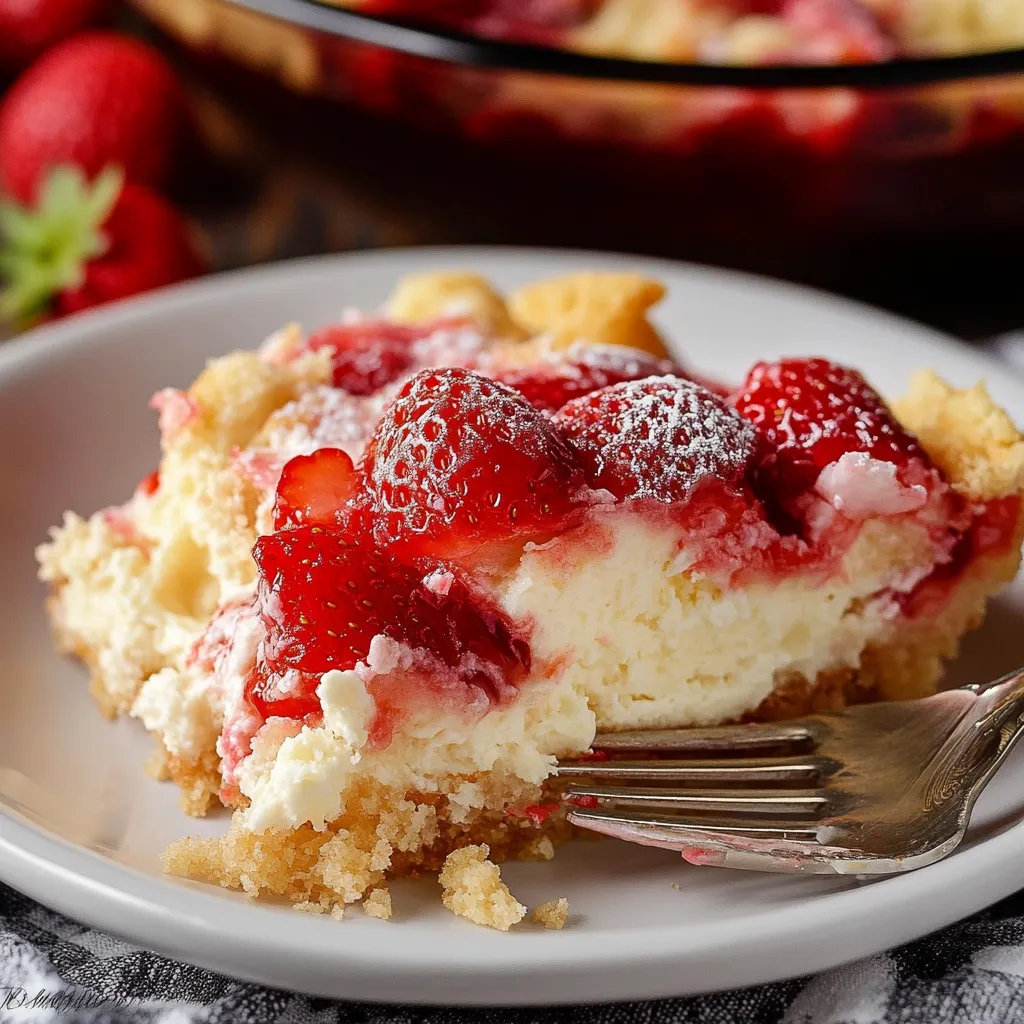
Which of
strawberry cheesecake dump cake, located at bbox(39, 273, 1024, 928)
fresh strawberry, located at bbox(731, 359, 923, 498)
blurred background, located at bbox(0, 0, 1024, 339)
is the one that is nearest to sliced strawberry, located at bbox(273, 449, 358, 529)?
strawberry cheesecake dump cake, located at bbox(39, 273, 1024, 928)

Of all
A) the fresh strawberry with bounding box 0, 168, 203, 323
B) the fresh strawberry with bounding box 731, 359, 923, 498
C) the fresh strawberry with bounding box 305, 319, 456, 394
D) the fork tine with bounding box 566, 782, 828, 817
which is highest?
the fresh strawberry with bounding box 731, 359, 923, 498

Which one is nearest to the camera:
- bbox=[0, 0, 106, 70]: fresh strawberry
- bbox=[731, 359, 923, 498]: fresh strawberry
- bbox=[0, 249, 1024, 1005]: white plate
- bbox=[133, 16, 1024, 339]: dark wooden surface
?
bbox=[0, 249, 1024, 1005]: white plate

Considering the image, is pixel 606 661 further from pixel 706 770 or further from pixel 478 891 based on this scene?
pixel 478 891

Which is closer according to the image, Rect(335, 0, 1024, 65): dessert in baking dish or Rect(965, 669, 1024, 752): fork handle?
Rect(965, 669, 1024, 752): fork handle

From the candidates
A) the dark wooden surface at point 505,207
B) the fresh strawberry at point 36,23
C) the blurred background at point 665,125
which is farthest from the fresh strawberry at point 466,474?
the fresh strawberry at point 36,23

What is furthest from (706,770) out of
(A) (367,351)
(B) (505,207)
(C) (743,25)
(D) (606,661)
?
(C) (743,25)

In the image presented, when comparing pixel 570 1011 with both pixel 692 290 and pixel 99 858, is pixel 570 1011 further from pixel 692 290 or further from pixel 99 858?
pixel 692 290

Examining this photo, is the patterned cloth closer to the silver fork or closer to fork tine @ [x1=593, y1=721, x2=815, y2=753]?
the silver fork
